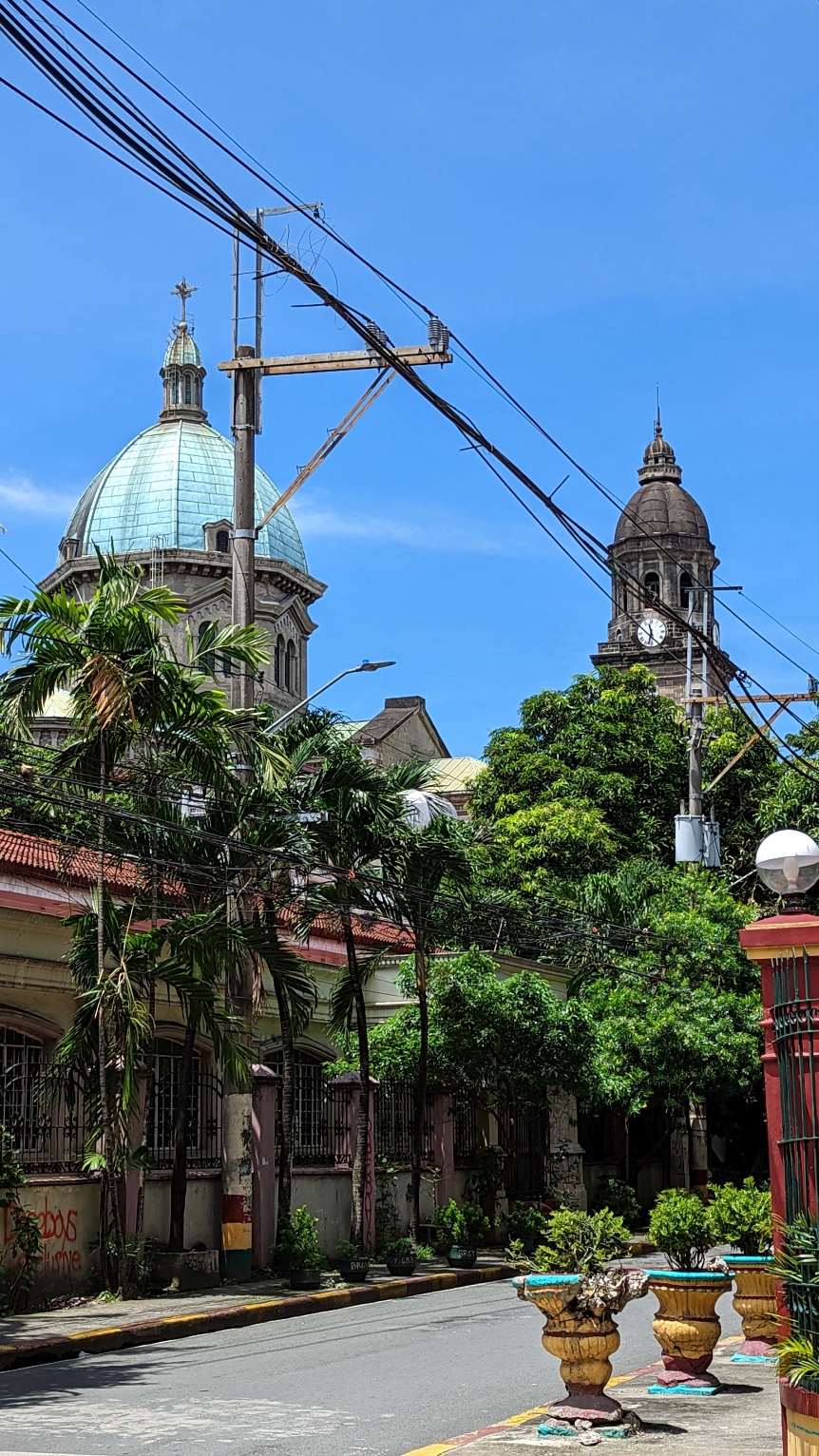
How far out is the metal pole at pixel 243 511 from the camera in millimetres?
20281

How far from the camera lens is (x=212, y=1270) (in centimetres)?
2012

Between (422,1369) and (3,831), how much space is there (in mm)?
12222

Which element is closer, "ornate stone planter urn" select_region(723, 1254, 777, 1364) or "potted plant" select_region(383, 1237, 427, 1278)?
"ornate stone planter urn" select_region(723, 1254, 777, 1364)

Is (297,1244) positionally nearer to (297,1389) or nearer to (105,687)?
(105,687)

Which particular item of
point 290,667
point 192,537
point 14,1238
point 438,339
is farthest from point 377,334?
point 290,667

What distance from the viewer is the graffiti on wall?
1855 cm

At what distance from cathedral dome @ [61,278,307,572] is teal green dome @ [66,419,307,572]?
36 mm

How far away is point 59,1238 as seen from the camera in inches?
741

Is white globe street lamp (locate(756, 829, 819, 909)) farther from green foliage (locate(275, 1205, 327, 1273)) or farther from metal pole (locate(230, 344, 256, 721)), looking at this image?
green foliage (locate(275, 1205, 327, 1273))

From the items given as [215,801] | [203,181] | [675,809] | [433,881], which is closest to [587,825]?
[675,809]

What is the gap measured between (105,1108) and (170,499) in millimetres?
51155

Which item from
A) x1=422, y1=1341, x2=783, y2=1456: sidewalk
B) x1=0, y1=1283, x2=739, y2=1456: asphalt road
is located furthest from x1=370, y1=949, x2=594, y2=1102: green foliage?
x1=422, y1=1341, x2=783, y2=1456: sidewalk

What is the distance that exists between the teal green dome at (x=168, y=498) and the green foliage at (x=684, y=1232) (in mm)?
55898

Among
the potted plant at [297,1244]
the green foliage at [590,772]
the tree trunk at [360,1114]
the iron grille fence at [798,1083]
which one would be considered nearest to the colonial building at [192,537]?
the green foliage at [590,772]
